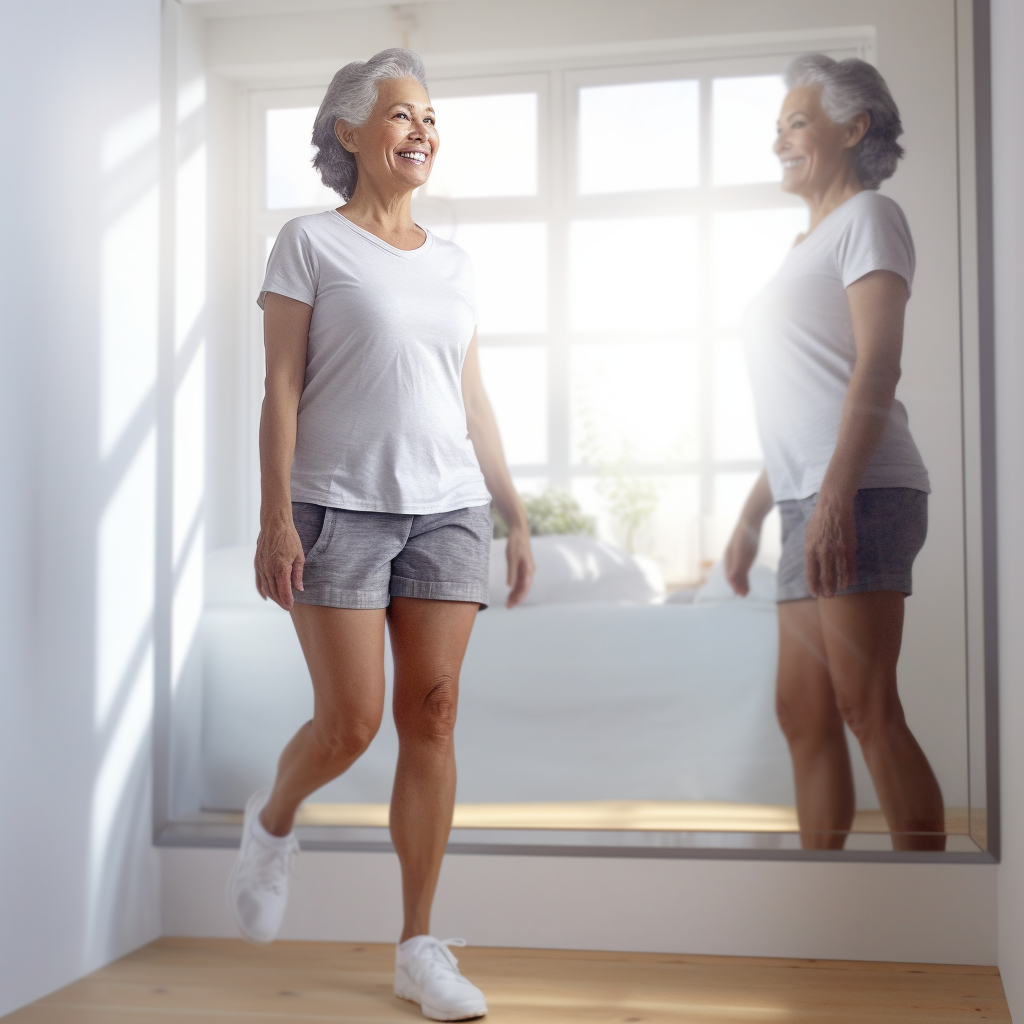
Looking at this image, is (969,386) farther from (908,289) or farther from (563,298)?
(563,298)

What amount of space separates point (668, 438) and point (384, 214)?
2.41 ft

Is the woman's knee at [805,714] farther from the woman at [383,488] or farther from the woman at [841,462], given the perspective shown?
the woman at [383,488]

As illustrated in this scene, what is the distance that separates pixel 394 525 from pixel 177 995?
3.22 feet

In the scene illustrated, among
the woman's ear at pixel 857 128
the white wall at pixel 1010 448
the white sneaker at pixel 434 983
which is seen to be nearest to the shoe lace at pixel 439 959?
the white sneaker at pixel 434 983

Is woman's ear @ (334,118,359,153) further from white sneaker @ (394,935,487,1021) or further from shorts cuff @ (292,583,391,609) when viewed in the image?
white sneaker @ (394,935,487,1021)

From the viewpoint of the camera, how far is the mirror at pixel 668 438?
2.18 meters

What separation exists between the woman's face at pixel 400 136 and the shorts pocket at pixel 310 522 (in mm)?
631

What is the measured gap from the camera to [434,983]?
192cm

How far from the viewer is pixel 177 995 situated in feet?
6.75

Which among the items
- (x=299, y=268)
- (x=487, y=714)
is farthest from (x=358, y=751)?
(x=299, y=268)

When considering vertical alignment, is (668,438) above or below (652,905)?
above

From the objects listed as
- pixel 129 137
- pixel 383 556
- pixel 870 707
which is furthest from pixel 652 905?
pixel 129 137

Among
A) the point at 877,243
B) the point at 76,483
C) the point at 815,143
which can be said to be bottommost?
the point at 76,483

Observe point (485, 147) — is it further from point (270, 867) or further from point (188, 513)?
point (270, 867)
